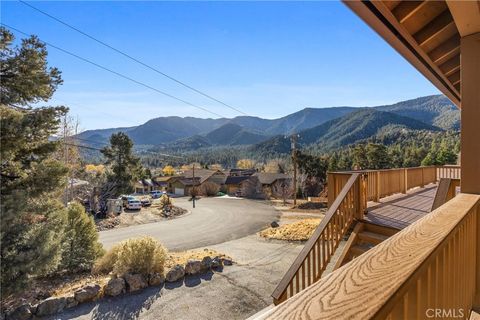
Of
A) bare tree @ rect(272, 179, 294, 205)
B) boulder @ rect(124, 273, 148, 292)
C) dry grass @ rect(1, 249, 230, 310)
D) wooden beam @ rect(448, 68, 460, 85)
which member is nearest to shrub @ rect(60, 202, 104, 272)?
dry grass @ rect(1, 249, 230, 310)

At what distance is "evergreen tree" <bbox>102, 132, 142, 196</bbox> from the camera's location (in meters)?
23.0

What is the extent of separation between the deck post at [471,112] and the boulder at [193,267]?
22.5 ft

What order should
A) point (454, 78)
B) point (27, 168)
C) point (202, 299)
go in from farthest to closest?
1. point (27, 168)
2. point (202, 299)
3. point (454, 78)

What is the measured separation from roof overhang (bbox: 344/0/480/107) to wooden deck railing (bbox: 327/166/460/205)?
2419 millimetres

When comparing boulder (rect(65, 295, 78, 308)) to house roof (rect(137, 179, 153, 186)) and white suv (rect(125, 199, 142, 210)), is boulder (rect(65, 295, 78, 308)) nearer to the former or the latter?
white suv (rect(125, 199, 142, 210))

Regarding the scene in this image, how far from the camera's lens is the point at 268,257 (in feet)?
30.9

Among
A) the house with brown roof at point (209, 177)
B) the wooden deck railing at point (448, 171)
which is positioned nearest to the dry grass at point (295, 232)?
the wooden deck railing at point (448, 171)

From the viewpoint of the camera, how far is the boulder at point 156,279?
23.7 ft

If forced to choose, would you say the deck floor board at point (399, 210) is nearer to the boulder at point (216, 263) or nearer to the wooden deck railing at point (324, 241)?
the wooden deck railing at point (324, 241)

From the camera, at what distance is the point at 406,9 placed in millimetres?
2689

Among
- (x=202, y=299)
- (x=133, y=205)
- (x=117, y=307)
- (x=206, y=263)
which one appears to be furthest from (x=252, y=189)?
(x=117, y=307)

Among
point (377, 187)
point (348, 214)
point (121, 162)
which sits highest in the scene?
point (121, 162)

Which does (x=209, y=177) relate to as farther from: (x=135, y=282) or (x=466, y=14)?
(x=466, y=14)

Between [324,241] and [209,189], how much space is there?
38572 mm
